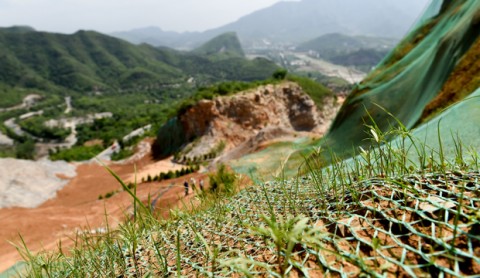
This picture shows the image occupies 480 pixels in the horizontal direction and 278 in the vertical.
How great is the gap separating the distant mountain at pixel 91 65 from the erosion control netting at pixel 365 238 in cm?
14291

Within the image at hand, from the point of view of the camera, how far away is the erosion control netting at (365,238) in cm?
127

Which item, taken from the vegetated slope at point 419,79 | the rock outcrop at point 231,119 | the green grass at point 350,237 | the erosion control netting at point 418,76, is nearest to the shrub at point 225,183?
the green grass at point 350,237

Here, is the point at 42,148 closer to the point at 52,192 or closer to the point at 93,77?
the point at 52,192

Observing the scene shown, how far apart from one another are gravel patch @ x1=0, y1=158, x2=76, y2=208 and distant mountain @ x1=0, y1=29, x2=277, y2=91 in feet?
377

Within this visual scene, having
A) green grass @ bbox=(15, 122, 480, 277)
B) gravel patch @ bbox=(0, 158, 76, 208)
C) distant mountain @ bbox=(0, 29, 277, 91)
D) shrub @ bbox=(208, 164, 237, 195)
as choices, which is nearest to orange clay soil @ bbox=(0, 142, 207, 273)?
gravel patch @ bbox=(0, 158, 76, 208)

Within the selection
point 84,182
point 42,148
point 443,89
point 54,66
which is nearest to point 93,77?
point 54,66

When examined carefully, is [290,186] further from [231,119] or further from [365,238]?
[231,119]

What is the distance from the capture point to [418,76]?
32.2 ft

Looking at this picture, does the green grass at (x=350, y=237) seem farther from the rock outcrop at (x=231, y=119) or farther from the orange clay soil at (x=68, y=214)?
the rock outcrop at (x=231, y=119)

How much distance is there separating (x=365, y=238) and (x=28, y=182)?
2789 centimetres

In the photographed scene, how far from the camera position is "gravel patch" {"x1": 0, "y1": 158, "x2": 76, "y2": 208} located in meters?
20.6

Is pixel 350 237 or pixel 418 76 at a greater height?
pixel 418 76

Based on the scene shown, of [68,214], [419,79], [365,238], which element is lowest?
[68,214]

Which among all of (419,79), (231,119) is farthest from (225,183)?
(231,119)
